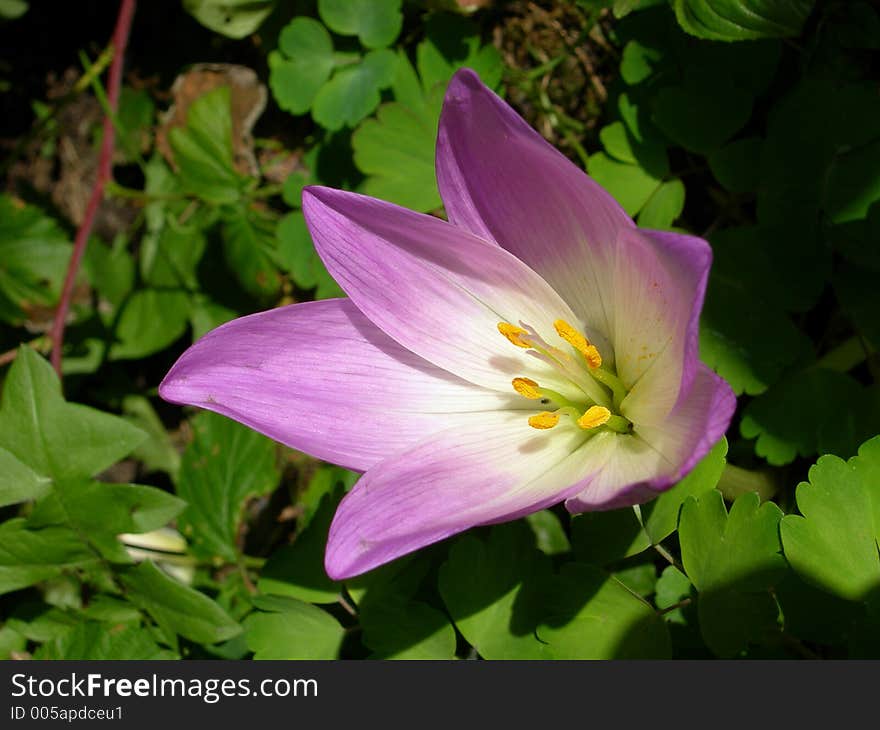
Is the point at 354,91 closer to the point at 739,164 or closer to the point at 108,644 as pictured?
the point at 739,164

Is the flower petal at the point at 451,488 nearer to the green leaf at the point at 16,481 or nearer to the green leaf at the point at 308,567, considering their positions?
the green leaf at the point at 308,567

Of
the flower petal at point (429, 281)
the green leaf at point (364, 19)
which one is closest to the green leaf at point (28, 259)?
the green leaf at point (364, 19)

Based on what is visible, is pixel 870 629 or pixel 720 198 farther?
pixel 720 198

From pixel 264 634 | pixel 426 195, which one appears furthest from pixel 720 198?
pixel 264 634

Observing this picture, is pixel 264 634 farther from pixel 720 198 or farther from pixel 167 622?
pixel 720 198

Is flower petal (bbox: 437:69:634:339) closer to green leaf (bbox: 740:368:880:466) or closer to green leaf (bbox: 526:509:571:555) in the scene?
green leaf (bbox: 740:368:880:466)

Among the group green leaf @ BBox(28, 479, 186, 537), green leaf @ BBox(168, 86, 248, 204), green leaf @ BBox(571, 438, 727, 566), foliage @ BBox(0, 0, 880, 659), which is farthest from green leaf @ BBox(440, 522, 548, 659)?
green leaf @ BBox(168, 86, 248, 204)

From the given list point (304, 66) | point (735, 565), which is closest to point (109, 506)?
point (304, 66)
